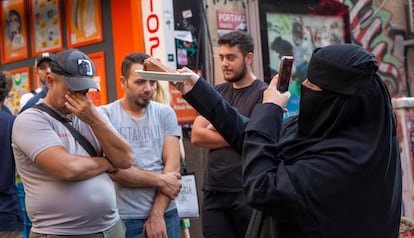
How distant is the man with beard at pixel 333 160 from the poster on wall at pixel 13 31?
23.0ft

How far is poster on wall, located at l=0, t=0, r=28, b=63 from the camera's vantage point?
9055 mm

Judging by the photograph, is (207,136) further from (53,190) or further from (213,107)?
(213,107)

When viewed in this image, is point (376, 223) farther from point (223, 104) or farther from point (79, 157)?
point (79, 157)

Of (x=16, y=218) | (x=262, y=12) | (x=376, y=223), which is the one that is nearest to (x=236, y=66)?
(x=16, y=218)

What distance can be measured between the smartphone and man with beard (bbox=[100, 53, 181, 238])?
1828mm

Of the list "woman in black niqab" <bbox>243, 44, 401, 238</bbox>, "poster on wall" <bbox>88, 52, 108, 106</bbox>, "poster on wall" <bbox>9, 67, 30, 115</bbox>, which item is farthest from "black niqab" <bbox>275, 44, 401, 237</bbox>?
"poster on wall" <bbox>9, 67, 30, 115</bbox>

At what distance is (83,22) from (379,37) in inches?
177

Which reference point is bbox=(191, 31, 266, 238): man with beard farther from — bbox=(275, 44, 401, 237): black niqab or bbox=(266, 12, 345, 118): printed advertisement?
bbox=(266, 12, 345, 118): printed advertisement

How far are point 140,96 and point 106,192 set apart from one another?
1.05m

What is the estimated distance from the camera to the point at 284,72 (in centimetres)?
281

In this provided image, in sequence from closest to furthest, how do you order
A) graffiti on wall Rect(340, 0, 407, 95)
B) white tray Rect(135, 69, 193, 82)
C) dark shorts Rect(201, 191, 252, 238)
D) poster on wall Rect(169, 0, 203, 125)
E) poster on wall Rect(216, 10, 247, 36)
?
white tray Rect(135, 69, 193, 82) → dark shorts Rect(201, 191, 252, 238) → poster on wall Rect(169, 0, 203, 125) → poster on wall Rect(216, 10, 247, 36) → graffiti on wall Rect(340, 0, 407, 95)

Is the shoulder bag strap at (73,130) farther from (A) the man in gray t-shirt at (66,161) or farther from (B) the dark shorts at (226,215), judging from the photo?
(B) the dark shorts at (226,215)

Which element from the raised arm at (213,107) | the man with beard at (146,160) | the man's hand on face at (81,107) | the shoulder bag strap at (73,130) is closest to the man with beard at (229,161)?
the man with beard at (146,160)

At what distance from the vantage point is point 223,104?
9.56 feet
